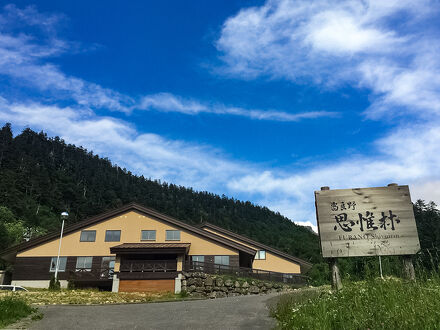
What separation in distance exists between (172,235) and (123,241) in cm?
449

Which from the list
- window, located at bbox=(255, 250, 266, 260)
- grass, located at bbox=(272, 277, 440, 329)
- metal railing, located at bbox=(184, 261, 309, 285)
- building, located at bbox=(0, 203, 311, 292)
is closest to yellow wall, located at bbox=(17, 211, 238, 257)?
building, located at bbox=(0, 203, 311, 292)

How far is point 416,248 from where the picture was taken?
9750 mm

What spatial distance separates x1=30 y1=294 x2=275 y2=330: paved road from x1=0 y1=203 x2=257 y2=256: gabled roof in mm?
19438

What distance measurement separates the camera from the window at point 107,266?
30.4 meters

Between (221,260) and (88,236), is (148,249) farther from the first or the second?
(88,236)

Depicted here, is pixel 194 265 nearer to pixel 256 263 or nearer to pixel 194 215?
pixel 256 263

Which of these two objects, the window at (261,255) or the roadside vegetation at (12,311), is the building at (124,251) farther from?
the roadside vegetation at (12,311)

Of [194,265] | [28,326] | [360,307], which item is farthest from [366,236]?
[194,265]

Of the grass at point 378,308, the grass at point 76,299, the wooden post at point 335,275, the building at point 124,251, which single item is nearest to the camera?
the grass at point 378,308

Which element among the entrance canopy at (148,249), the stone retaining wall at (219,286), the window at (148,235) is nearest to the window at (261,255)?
the stone retaining wall at (219,286)

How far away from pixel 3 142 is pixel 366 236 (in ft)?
390

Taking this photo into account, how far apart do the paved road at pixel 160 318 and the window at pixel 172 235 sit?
65.1ft

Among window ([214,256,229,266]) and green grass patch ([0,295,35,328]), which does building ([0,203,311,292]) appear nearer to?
window ([214,256,229,266])

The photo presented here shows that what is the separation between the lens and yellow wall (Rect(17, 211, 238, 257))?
3219cm
